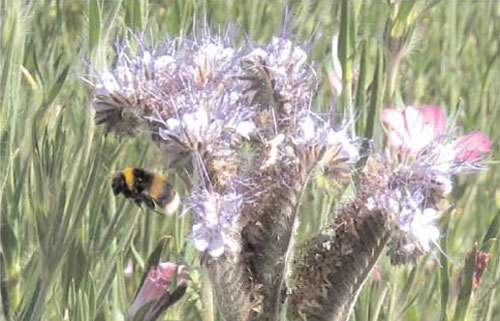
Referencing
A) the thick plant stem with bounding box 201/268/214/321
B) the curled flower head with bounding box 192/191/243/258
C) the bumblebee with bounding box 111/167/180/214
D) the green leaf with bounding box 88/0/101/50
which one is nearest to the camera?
the curled flower head with bounding box 192/191/243/258

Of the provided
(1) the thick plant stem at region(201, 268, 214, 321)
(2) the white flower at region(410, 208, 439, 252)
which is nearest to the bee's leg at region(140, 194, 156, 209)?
(1) the thick plant stem at region(201, 268, 214, 321)

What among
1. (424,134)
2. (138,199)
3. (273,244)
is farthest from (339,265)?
(138,199)

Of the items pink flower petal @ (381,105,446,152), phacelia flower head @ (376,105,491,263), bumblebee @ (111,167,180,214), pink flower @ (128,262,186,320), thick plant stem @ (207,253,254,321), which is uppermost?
pink flower petal @ (381,105,446,152)

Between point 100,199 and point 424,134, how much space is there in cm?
62

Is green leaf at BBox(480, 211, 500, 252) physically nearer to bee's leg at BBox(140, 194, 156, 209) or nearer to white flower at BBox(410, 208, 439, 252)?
white flower at BBox(410, 208, 439, 252)

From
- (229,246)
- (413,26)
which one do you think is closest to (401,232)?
(229,246)

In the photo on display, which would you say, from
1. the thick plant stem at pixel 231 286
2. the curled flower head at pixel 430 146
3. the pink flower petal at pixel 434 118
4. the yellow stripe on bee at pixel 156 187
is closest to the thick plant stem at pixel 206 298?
the thick plant stem at pixel 231 286

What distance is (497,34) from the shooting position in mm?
2732

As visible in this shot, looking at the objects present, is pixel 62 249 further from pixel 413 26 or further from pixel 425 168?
pixel 413 26

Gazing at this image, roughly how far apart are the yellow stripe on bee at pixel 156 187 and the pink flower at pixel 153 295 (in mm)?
99

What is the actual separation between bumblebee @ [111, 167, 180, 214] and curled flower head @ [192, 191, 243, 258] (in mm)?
192

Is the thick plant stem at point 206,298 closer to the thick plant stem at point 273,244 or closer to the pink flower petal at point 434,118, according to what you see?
the thick plant stem at point 273,244

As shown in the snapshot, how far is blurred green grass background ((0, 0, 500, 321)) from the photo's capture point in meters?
1.34

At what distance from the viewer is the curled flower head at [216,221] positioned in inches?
40.3
